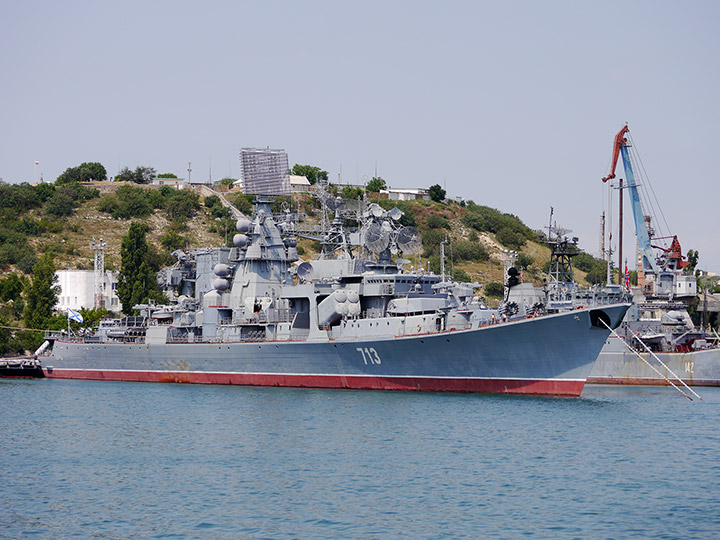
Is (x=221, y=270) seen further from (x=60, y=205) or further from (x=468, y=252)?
(x=60, y=205)

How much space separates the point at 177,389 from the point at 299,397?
942 centimetres

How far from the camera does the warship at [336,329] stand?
39312mm

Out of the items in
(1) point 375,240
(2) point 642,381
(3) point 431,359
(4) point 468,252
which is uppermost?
(4) point 468,252

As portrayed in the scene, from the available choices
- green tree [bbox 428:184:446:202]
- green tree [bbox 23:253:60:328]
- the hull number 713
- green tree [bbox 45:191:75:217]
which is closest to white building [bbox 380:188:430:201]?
green tree [bbox 428:184:446:202]

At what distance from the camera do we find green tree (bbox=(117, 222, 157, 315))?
248 feet

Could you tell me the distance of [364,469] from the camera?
2622 centimetres

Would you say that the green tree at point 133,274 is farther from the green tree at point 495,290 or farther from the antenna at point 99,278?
the green tree at point 495,290

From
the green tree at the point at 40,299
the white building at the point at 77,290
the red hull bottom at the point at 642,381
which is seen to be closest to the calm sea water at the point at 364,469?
the red hull bottom at the point at 642,381

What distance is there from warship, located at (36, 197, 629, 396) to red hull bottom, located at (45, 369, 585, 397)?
0.20 feet

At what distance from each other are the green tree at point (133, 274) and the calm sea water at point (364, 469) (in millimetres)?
A: 35778

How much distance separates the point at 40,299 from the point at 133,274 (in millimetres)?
8305

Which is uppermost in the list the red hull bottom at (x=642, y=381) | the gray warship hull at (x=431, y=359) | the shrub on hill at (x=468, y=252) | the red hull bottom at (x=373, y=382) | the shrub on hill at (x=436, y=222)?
the shrub on hill at (x=436, y=222)

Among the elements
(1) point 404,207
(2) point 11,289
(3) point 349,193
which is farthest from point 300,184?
(2) point 11,289

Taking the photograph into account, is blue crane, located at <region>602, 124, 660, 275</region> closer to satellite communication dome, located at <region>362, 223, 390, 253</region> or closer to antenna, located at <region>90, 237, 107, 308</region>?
satellite communication dome, located at <region>362, 223, 390, 253</region>
